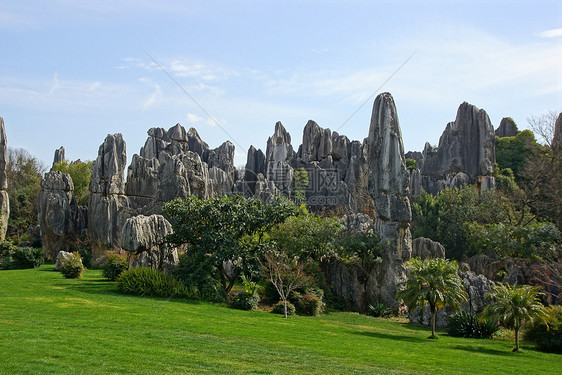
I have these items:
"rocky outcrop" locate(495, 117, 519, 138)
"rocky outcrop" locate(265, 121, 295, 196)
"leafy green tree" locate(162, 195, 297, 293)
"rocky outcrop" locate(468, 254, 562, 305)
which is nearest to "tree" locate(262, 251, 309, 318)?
"leafy green tree" locate(162, 195, 297, 293)

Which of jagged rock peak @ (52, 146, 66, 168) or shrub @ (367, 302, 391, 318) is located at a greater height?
jagged rock peak @ (52, 146, 66, 168)

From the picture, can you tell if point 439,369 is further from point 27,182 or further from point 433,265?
point 27,182

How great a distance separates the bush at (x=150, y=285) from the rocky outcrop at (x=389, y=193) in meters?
9.87

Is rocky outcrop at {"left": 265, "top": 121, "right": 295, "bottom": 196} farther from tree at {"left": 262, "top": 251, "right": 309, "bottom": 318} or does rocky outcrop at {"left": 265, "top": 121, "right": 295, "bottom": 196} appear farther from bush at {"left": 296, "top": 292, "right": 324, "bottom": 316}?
bush at {"left": 296, "top": 292, "right": 324, "bottom": 316}

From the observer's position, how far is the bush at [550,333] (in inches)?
608

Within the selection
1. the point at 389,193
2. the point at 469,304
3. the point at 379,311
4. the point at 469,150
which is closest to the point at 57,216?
the point at 389,193

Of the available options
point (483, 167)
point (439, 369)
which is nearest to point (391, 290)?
point (439, 369)

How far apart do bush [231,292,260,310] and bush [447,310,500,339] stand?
313 inches

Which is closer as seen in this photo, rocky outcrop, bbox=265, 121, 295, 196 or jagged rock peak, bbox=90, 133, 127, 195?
jagged rock peak, bbox=90, 133, 127, 195

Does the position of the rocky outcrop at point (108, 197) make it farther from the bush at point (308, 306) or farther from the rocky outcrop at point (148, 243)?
the bush at point (308, 306)

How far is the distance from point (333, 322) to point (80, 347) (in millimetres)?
11419

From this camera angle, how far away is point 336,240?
24.9m

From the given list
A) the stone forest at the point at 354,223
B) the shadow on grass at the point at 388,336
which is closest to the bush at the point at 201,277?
the stone forest at the point at 354,223

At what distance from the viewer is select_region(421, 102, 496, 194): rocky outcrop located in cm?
4297
